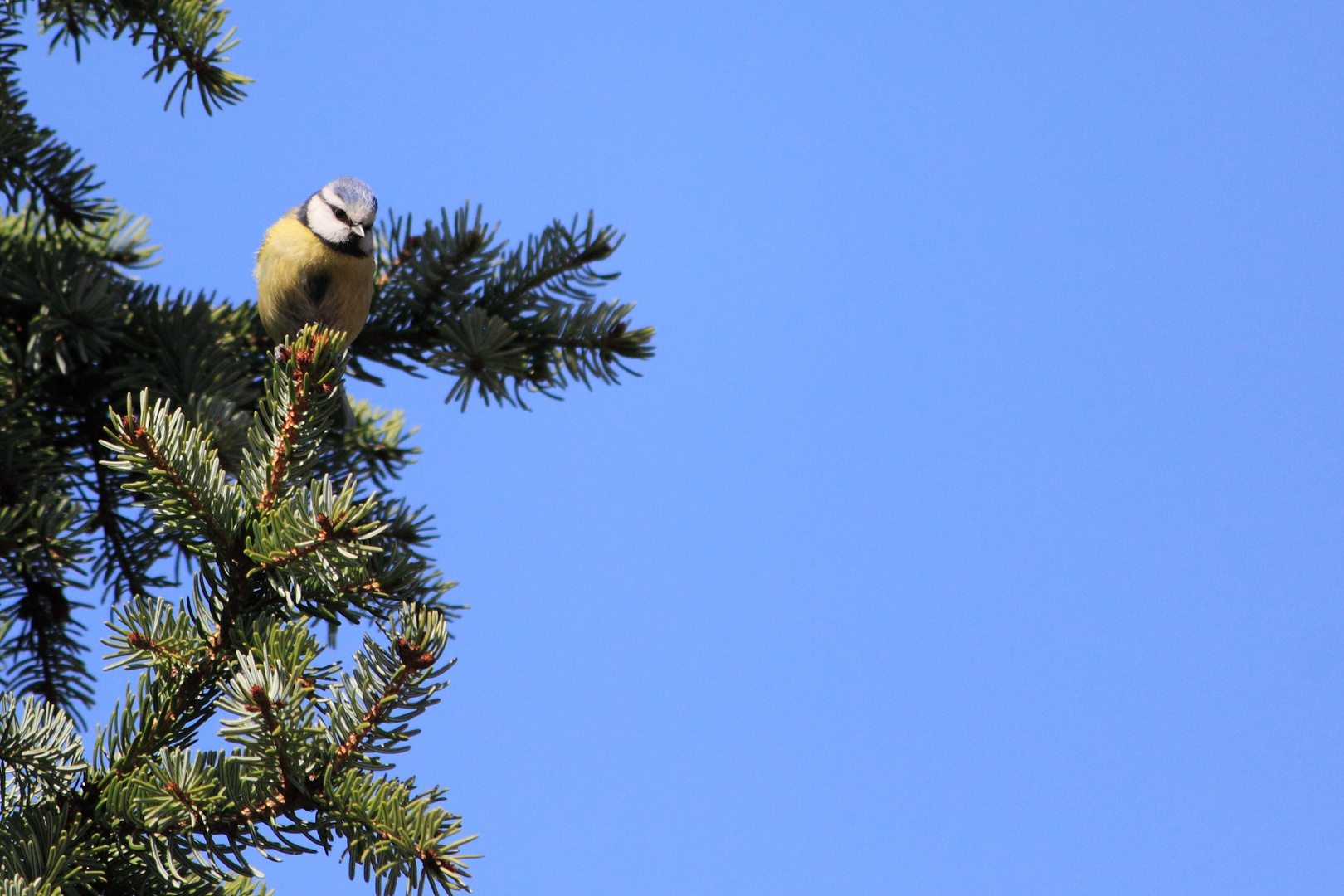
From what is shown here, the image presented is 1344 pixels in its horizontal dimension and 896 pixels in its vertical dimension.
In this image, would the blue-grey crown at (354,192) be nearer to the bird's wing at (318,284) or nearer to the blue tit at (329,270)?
the blue tit at (329,270)

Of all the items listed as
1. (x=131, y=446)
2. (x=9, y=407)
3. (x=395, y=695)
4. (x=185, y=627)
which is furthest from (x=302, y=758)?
(x=9, y=407)

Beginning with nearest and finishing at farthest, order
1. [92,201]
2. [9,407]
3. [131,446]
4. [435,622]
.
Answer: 1. [435,622]
2. [131,446]
3. [9,407]
4. [92,201]

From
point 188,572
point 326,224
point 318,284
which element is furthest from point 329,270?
point 188,572

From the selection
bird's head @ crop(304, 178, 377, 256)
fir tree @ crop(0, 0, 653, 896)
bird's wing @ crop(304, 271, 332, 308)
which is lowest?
fir tree @ crop(0, 0, 653, 896)

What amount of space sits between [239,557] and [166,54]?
1173 millimetres

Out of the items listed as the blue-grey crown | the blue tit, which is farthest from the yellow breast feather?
the blue-grey crown

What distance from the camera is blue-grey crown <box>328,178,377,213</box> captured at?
2.21 m

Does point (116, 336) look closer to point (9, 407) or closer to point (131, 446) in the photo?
point (9, 407)

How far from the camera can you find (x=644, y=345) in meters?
2.33

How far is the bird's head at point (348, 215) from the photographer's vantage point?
2.21 m

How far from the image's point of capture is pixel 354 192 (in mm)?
2213

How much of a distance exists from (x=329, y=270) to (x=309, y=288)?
0.05 meters

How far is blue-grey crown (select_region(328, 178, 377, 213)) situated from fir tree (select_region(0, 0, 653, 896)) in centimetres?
25

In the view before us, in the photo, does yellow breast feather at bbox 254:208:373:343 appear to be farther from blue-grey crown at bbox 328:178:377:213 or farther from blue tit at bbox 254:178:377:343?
blue-grey crown at bbox 328:178:377:213
